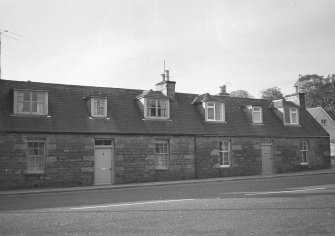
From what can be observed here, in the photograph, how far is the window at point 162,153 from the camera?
24906mm

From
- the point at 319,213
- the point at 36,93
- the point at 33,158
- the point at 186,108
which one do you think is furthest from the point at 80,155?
the point at 319,213

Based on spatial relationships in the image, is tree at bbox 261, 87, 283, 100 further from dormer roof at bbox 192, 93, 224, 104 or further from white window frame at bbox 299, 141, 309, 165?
dormer roof at bbox 192, 93, 224, 104

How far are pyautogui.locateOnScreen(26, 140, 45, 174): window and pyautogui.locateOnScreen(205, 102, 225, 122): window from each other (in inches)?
467

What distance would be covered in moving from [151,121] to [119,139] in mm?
2921

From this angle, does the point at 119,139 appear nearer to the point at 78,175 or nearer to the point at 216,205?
the point at 78,175

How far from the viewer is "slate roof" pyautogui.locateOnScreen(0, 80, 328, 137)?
72.0ft

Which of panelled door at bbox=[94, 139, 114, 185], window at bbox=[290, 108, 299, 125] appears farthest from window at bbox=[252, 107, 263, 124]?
panelled door at bbox=[94, 139, 114, 185]

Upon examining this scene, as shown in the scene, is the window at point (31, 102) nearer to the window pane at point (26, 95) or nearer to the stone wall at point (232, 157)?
the window pane at point (26, 95)

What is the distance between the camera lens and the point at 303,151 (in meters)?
31.5

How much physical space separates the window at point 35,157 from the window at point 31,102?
188 cm

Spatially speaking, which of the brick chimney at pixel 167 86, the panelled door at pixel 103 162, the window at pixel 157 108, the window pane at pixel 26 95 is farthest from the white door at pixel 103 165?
the brick chimney at pixel 167 86

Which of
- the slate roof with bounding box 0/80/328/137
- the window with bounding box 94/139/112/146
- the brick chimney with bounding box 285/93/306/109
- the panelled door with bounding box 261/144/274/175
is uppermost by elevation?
the brick chimney with bounding box 285/93/306/109

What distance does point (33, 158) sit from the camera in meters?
21.5

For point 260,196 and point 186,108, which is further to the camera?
point 186,108
